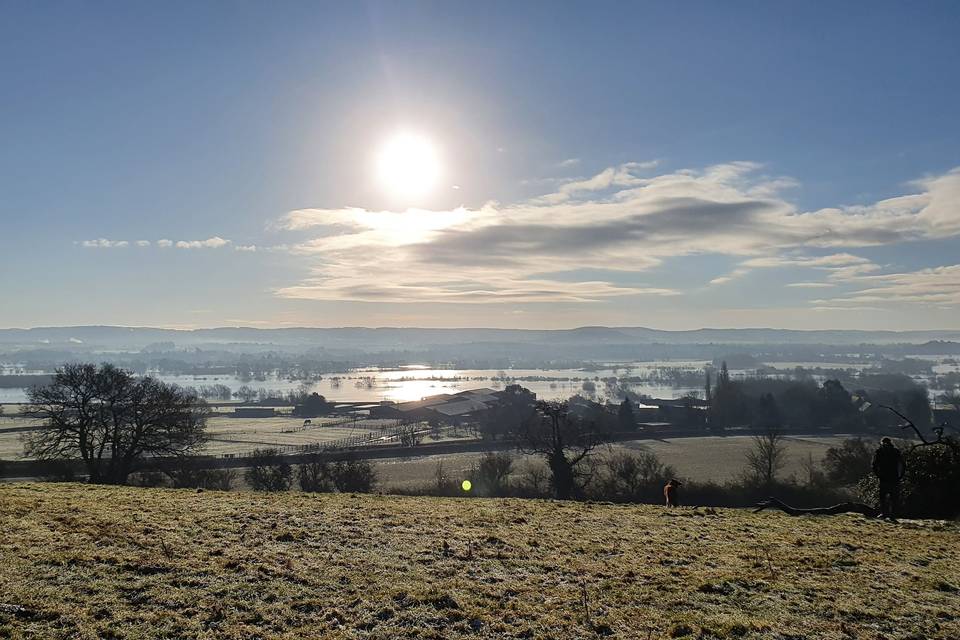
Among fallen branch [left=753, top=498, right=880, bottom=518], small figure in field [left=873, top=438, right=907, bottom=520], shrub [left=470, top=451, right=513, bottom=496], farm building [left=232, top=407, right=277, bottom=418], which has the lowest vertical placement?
farm building [left=232, top=407, right=277, bottom=418]

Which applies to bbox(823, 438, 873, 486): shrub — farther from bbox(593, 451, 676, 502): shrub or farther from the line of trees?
the line of trees

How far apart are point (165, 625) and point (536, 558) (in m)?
7.56

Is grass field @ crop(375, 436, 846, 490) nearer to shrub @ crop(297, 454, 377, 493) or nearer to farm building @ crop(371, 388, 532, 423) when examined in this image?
shrub @ crop(297, 454, 377, 493)

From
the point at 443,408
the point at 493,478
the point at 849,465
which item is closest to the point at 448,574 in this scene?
the point at 493,478

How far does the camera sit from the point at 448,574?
11805 mm

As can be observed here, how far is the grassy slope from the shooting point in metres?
9.26

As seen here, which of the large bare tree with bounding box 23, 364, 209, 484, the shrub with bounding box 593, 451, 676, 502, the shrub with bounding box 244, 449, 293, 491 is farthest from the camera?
the shrub with bounding box 244, 449, 293, 491

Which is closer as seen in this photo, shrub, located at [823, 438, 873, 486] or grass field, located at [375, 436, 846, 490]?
shrub, located at [823, 438, 873, 486]

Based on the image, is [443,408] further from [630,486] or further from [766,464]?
[630,486]

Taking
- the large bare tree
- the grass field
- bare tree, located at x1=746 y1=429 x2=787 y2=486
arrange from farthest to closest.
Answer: the grass field, bare tree, located at x1=746 y1=429 x2=787 y2=486, the large bare tree

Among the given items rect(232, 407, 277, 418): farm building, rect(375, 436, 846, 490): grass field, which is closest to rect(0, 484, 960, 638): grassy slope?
rect(375, 436, 846, 490): grass field

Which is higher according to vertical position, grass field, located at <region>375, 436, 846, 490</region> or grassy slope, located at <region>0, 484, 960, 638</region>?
grassy slope, located at <region>0, 484, 960, 638</region>

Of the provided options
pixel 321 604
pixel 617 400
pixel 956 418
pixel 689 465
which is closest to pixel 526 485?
pixel 689 465

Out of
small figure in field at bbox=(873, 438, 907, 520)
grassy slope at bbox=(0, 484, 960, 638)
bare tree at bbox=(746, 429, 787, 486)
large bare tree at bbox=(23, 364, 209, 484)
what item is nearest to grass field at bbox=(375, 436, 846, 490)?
bare tree at bbox=(746, 429, 787, 486)
